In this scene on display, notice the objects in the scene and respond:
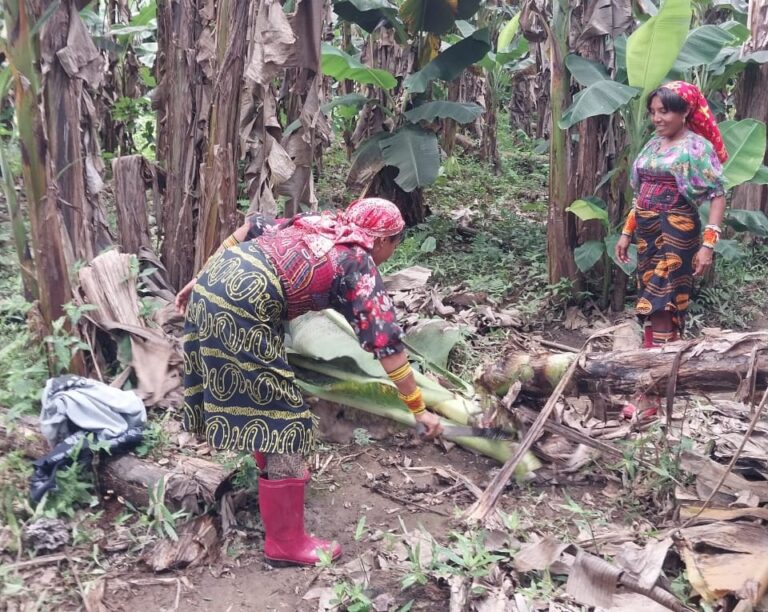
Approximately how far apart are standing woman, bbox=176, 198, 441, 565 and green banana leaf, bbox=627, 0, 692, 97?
2.73m

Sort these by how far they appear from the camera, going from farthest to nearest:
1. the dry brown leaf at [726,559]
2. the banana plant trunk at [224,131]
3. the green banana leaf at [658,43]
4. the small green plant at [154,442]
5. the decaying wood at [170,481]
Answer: the green banana leaf at [658,43] → the banana plant trunk at [224,131] → the small green plant at [154,442] → the decaying wood at [170,481] → the dry brown leaf at [726,559]

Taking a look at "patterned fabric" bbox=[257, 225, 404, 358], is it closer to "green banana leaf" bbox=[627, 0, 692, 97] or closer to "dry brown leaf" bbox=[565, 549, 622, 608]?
"dry brown leaf" bbox=[565, 549, 622, 608]

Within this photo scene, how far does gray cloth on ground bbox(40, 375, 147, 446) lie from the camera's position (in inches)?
118

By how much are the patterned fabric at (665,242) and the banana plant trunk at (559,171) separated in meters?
1.27

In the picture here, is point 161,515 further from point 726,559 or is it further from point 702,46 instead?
point 702,46

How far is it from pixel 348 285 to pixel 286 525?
3.05 feet

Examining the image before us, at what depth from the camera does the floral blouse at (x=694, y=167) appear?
371 cm

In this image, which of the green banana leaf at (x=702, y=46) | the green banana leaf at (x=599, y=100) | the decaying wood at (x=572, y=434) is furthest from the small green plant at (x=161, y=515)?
the green banana leaf at (x=702, y=46)

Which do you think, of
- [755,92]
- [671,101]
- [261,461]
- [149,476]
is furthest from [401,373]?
[755,92]

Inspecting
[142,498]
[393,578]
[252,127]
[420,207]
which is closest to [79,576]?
[142,498]

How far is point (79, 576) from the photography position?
8.44 ft

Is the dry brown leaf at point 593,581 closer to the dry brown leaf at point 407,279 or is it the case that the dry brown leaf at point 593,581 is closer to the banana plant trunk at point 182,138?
the dry brown leaf at point 407,279

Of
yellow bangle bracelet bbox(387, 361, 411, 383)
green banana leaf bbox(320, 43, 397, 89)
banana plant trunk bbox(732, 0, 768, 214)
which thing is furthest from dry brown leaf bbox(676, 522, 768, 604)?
green banana leaf bbox(320, 43, 397, 89)

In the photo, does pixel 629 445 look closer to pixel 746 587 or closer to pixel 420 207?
pixel 746 587
